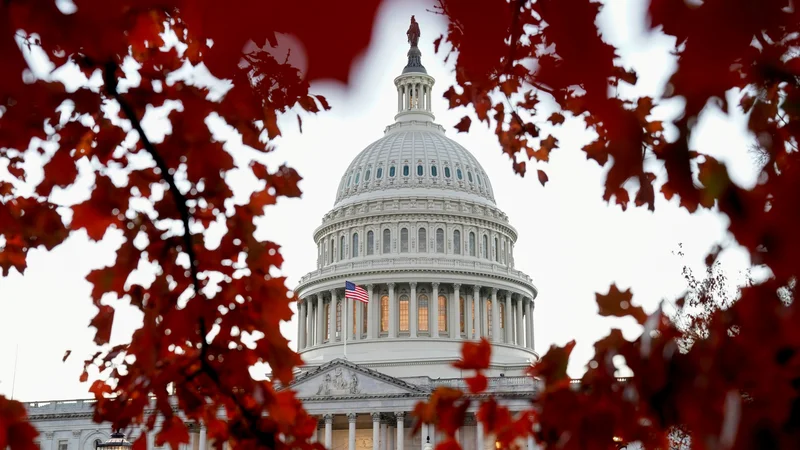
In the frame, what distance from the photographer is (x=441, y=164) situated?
302ft

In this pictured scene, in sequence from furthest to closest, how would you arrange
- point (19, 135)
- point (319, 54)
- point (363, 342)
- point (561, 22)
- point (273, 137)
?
point (363, 342)
point (273, 137)
point (19, 135)
point (561, 22)
point (319, 54)

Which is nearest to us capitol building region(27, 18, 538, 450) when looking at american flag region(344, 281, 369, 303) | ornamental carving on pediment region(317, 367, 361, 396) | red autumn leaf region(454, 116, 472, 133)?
ornamental carving on pediment region(317, 367, 361, 396)

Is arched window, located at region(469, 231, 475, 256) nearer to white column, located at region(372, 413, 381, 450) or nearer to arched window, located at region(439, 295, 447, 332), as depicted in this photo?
arched window, located at region(439, 295, 447, 332)

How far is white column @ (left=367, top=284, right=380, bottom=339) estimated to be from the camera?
81.1m

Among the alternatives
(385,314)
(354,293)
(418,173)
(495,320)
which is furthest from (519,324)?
(354,293)

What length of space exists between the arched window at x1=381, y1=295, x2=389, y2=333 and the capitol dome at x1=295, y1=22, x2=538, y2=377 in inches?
6.5

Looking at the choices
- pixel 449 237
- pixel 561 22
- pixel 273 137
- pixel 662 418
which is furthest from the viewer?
pixel 449 237

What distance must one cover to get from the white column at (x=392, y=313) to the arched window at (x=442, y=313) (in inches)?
168

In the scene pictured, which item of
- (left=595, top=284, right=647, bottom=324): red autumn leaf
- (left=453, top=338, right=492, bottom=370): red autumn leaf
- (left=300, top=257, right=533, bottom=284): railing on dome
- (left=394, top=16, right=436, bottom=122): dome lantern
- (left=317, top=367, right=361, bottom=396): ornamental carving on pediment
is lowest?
(left=453, top=338, right=492, bottom=370): red autumn leaf

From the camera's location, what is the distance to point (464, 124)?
9266mm

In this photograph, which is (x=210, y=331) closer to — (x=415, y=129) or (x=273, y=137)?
(x=273, y=137)

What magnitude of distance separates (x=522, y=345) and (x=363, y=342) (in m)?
17.8

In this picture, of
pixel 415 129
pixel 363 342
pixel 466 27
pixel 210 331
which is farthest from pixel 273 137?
pixel 415 129

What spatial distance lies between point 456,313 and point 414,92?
3019 cm
